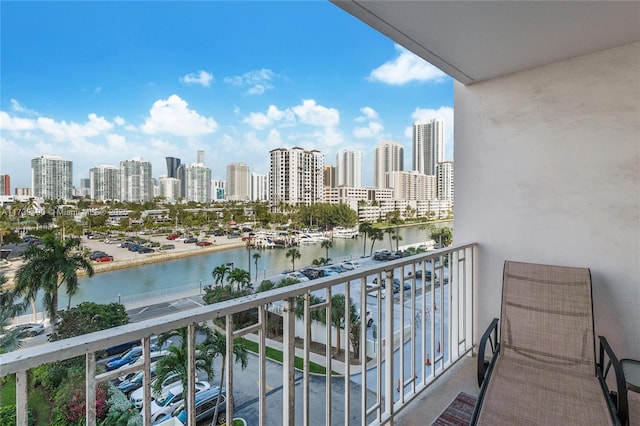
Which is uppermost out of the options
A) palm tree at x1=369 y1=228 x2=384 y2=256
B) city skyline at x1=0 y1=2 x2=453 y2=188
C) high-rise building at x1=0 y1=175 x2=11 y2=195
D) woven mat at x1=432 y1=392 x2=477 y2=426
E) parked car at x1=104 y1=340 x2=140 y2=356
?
city skyline at x1=0 y1=2 x2=453 y2=188

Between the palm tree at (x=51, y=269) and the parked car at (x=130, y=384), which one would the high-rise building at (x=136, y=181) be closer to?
the palm tree at (x=51, y=269)

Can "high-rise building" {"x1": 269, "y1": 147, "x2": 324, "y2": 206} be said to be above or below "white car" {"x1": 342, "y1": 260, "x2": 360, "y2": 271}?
above

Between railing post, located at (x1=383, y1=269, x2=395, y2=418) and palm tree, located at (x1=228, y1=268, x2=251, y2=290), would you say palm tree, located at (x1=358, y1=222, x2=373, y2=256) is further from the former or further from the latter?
railing post, located at (x1=383, y1=269, x2=395, y2=418)

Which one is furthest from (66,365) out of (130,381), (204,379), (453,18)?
(453,18)

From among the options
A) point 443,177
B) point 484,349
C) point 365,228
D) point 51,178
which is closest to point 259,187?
point 365,228

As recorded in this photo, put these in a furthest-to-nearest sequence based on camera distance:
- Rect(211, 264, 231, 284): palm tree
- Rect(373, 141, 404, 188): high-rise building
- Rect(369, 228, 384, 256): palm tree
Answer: Rect(373, 141, 404, 188): high-rise building, Rect(369, 228, 384, 256): palm tree, Rect(211, 264, 231, 284): palm tree

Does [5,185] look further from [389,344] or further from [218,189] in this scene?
[389,344]

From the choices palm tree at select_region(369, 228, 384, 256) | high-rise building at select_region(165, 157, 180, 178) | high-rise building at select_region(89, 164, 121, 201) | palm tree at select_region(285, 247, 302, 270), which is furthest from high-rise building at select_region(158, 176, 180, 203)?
palm tree at select_region(369, 228, 384, 256)
